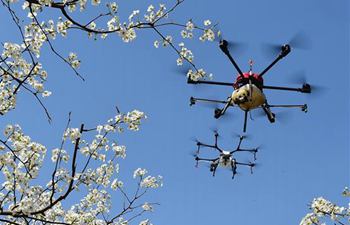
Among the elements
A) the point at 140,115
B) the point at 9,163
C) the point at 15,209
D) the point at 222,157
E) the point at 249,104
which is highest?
the point at 222,157

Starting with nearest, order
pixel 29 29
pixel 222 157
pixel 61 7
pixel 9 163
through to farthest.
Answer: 1. pixel 61 7
2. pixel 29 29
3. pixel 9 163
4. pixel 222 157

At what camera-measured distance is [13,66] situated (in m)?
6.59

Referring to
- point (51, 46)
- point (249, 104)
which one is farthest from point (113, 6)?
point (249, 104)

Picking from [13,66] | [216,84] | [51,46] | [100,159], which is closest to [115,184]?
[100,159]

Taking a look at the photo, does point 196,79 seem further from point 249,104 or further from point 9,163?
point 9,163

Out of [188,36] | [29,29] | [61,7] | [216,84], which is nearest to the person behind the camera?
[61,7]

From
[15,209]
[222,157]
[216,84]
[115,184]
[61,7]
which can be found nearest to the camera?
[61,7]

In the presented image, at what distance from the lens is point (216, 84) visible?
26.5 ft

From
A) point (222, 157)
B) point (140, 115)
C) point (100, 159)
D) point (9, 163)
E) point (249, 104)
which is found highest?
point (222, 157)

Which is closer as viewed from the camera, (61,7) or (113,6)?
(61,7)

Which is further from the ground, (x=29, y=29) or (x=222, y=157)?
(x=222, y=157)

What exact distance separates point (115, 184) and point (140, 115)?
9.86ft

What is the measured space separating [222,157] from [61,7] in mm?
9448

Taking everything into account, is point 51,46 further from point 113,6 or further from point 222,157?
point 222,157
